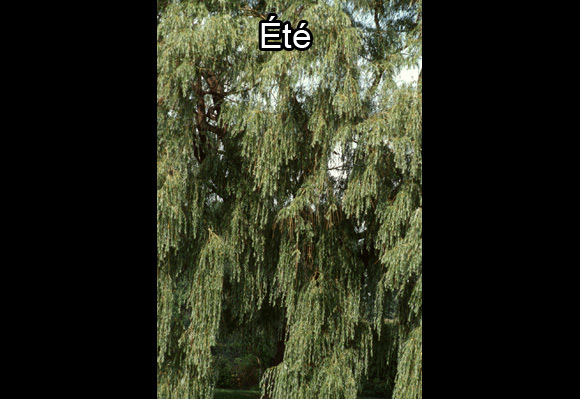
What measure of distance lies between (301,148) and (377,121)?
3.46ft

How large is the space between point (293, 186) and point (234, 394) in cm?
852

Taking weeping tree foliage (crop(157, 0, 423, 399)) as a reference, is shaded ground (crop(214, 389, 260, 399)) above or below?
below

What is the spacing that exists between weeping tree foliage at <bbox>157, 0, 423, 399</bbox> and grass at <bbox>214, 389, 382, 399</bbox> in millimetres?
6791

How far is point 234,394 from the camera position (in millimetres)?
13195

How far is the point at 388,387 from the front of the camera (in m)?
7.38

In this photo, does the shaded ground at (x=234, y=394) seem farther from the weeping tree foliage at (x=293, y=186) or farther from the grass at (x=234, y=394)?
the weeping tree foliage at (x=293, y=186)

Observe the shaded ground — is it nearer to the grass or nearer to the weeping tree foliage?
the grass

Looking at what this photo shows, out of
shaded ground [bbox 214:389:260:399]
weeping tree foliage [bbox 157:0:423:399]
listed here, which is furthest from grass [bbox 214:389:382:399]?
weeping tree foliage [bbox 157:0:423:399]

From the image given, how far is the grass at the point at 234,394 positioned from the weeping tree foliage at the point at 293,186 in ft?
22.3

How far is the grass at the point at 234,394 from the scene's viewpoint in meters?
12.8

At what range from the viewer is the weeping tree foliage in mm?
5926

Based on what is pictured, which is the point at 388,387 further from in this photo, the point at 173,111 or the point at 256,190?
the point at 173,111
